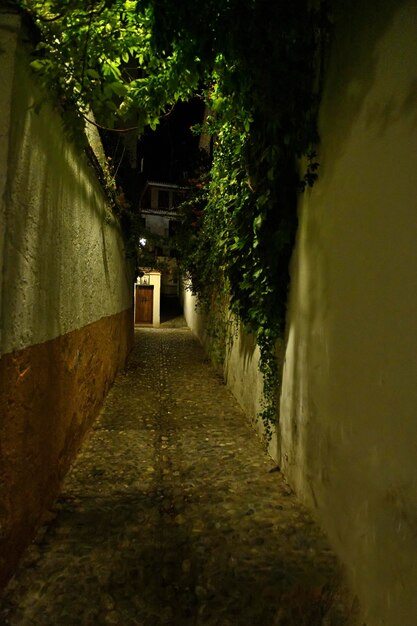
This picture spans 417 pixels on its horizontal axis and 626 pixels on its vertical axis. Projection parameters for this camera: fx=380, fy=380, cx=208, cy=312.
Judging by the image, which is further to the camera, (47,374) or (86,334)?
(86,334)

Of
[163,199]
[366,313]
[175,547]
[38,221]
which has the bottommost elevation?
[175,547]

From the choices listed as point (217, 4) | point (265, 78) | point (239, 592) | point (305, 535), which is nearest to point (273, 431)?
point (305, 535)

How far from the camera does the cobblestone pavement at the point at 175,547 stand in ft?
6.73

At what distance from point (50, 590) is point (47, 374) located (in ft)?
4.41

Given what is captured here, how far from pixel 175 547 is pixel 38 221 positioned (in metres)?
2.41

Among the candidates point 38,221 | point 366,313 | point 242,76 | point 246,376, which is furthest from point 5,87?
point 246,376

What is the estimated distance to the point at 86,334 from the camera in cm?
430

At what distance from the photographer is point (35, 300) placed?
2.59 m

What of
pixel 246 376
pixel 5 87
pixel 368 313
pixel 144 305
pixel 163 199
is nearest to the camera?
pixel 368 313

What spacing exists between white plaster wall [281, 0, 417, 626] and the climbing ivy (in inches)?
12.5

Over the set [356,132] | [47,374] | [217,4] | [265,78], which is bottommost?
[47,374]

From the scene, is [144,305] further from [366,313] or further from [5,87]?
[366,313]

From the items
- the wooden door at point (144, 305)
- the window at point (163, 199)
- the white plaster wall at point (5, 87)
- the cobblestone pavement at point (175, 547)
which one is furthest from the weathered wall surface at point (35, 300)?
the window at point (163, 199)

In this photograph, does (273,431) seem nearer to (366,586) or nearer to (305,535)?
(305,535)
